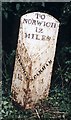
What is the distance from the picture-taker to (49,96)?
2.74m

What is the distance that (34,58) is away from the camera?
2668 millimetres

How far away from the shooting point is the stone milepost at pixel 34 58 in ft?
8.70

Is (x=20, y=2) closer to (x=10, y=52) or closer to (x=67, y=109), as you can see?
(x=10, y=52)

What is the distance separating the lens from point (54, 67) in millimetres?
2723

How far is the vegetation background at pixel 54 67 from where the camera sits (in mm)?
2719

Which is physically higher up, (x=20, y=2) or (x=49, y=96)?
(x=20, y=2)

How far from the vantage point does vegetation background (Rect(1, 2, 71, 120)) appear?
2719 mm

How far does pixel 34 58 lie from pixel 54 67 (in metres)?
0.18

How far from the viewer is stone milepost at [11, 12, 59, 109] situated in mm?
2650

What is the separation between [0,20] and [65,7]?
1.74 feet

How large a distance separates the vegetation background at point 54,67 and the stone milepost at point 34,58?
0.16 feet

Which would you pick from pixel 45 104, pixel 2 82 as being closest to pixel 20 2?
pixel 2 82

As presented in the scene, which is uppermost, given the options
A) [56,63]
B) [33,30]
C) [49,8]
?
[49,8]

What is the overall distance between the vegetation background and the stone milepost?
0.05m
